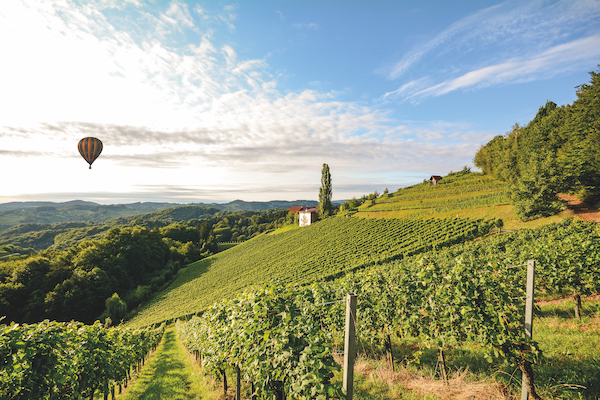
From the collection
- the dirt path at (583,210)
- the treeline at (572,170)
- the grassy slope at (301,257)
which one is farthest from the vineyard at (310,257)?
the dirt path at (583,210)

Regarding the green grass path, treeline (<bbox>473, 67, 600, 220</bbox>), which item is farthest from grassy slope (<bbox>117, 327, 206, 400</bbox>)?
treeline (<bbox>473, 67, 600, 220</bbox>)

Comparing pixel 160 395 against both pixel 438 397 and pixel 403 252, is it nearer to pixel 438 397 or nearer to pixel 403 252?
pixel 438 397

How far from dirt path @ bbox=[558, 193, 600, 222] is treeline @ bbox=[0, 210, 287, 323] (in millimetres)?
64730

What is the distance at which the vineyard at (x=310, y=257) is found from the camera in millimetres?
30922

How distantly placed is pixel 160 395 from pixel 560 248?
51.1 feet

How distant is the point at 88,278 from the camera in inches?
1738

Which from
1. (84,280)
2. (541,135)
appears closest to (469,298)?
(541,135)

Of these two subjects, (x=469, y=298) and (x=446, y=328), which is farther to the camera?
(x=446, y=328)

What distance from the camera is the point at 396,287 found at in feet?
20.6

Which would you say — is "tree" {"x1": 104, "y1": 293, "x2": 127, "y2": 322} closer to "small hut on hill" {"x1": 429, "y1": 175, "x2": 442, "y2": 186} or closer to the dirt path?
the dirt path

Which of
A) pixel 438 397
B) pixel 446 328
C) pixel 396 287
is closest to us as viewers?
pixel 438 397

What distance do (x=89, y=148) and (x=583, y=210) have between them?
151 feet

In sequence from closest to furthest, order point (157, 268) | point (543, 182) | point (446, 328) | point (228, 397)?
point (446, 328) → point (228, 397) → point (543, 182) → point (157, 268)

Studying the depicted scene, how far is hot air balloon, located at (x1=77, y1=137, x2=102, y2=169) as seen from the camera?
18.2m
